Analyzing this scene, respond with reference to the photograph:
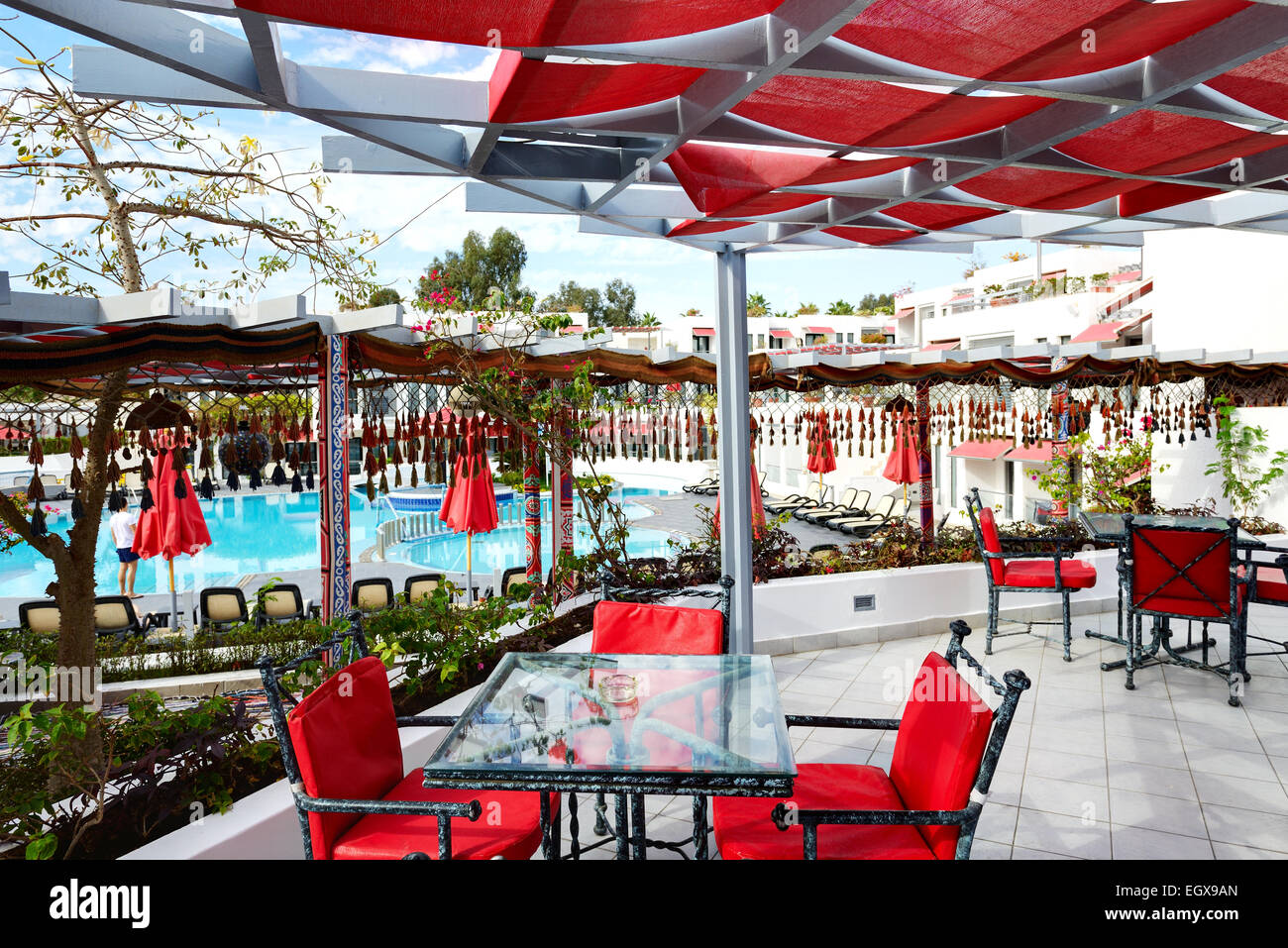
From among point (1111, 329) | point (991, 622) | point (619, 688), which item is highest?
point (1111, 329)

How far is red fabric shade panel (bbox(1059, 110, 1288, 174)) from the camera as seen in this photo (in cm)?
264

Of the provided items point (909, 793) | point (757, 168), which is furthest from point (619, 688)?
point (757, 168)

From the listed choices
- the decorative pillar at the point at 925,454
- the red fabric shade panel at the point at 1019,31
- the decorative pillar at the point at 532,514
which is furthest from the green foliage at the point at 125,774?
the decorative pillar at the point at 925,454

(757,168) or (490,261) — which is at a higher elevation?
Result: (490,261)

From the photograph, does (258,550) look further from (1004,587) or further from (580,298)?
(580,298)

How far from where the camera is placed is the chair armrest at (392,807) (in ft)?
6.89

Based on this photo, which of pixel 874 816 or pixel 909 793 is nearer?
pixel 874 816

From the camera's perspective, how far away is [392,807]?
2129mm

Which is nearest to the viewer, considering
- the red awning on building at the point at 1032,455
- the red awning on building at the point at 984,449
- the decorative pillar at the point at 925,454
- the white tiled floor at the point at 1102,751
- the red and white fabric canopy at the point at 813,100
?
the red and white fabric canopy at the point at 813,100

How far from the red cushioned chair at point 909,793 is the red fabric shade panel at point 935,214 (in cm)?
198

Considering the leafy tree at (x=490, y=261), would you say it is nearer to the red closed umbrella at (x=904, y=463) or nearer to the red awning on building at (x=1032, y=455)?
the red awning on building at (x=1032, y=455)

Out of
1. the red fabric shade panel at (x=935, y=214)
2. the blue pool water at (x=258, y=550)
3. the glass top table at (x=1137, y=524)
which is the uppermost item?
the red fabric shade panel at (x=935, y=214)

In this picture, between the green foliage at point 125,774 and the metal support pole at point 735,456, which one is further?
the metal support pole at point 735,456

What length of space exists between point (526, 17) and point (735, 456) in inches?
122
